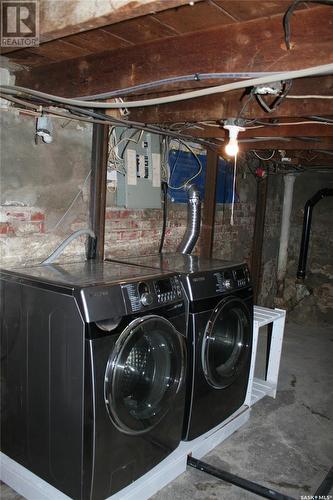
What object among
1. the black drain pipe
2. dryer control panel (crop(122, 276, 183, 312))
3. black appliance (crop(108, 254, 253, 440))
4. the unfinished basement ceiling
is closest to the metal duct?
black appliance (crop(108, 254, 253, 440))

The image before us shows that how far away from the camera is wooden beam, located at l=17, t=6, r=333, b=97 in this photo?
139cm

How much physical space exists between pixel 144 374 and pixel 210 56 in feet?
4.91

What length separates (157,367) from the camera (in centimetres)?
202

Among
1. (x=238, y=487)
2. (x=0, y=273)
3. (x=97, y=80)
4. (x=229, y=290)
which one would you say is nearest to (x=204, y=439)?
(x=238, y=487)

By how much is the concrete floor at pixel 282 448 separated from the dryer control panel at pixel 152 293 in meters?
0.97

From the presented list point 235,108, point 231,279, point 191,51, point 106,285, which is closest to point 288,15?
point 191,51

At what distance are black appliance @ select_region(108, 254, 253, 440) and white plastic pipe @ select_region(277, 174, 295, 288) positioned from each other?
2824 mm

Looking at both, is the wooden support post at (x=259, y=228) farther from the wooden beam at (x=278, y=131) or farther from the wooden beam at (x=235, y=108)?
the wooden beam at (x=235, y=108)

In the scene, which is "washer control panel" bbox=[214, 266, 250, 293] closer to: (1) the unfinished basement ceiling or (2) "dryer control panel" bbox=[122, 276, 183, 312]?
(2) "dryer control panel" bbox=[122, 276, 183, 312]

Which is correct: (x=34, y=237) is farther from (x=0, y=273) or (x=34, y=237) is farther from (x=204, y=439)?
(x=204, y=439)

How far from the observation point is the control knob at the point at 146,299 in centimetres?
185

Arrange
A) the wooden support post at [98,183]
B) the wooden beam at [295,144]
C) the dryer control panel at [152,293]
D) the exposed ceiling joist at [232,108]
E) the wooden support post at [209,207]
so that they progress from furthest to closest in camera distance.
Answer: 1. the wooden support post at [209,207]
2. the wooden beam at [295,144]
3. the wooden support post at [98,183]
4. the exposed ceiling joist at [232,108]
5. the dryer control panel at [152,293]

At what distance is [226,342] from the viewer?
251cm

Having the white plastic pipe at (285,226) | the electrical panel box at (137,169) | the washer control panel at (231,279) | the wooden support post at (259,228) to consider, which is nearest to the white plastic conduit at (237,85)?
the electrical panel box at (137,169)
